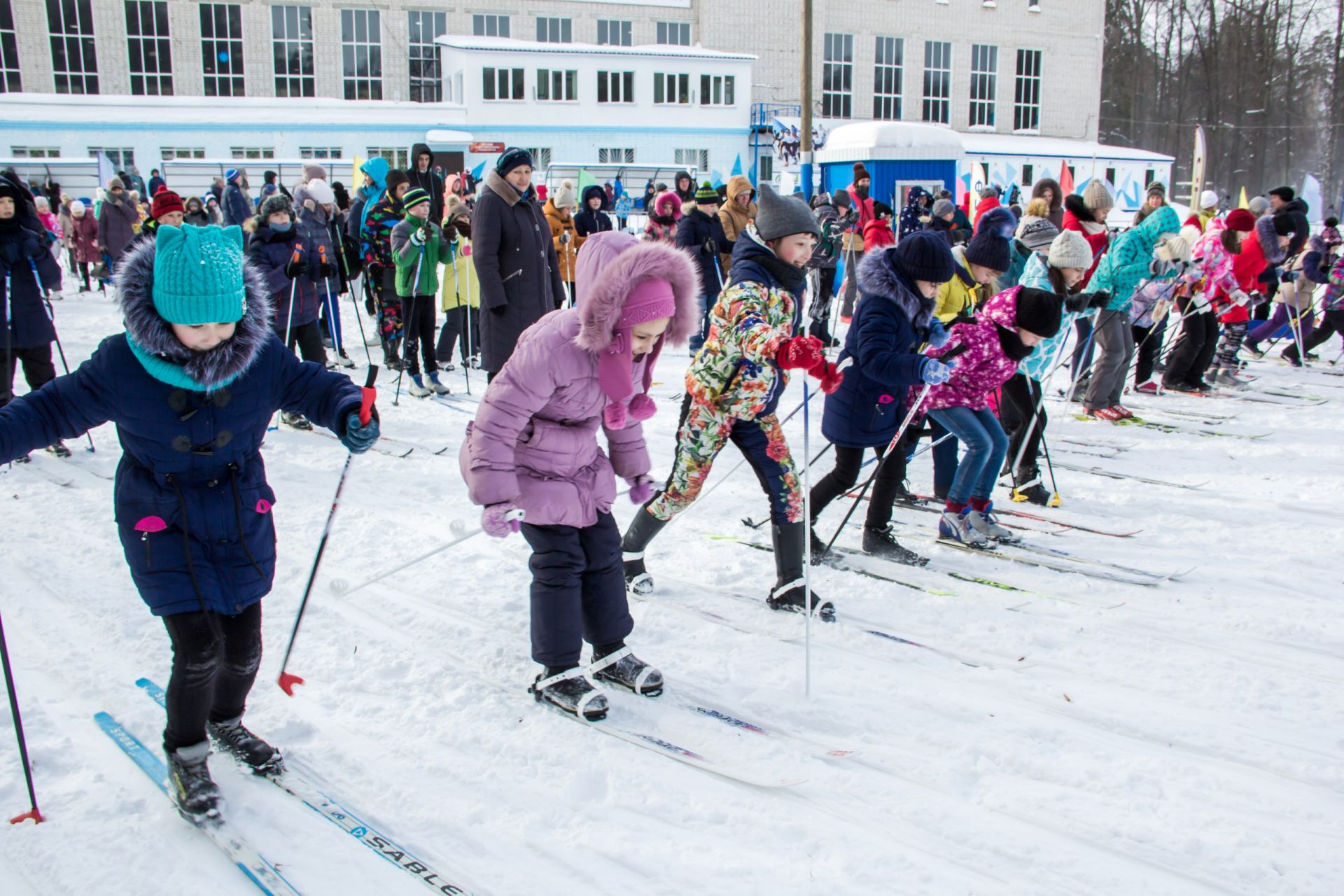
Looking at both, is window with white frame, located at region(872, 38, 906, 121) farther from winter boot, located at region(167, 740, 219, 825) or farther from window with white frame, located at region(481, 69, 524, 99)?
winter boot, located at region(167, 740, 219, 825)

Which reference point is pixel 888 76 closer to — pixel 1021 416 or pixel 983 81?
pixel 983 81

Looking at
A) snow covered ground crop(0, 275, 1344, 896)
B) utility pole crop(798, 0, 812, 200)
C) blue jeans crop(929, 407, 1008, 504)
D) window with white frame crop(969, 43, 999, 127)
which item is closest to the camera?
snow covered ground crop(0, 275, 1344, 896)

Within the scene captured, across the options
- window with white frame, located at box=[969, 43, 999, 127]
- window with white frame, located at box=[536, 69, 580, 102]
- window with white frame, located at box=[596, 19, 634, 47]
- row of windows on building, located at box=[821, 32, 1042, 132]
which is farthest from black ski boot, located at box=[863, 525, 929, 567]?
window with white frame, located at box=[969, 43, 999, 127]

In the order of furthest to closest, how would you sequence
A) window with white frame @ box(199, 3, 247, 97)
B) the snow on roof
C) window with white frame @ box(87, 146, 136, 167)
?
window with white frame @ box(199, 3, 247, 97), the snow on roof, window with white frame @ box(87, 146, 136, 167)

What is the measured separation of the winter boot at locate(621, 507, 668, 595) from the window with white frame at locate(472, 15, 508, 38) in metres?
37.7

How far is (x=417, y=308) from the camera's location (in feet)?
24.3

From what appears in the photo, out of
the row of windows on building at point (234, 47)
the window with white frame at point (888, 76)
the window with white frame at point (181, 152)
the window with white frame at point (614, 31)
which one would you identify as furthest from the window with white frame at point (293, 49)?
the window with white frame at point (888, 76)

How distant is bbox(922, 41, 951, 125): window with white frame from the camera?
4303 cm

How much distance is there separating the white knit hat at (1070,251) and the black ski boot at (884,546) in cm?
192

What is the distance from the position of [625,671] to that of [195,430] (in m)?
1.53

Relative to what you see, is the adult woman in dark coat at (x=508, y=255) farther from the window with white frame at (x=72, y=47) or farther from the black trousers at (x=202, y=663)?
the window with white frame at (x=72, y=47)

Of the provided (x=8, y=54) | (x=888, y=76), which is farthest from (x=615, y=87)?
(x=8, y=54)

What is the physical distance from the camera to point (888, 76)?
42375 millimetres

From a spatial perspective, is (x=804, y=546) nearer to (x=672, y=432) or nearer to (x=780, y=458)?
(x=780, y=458)
